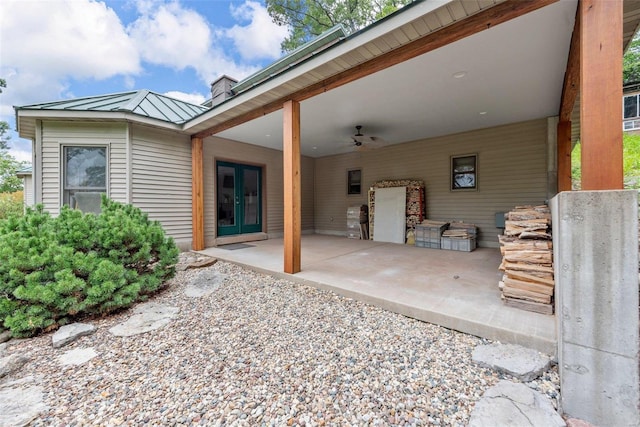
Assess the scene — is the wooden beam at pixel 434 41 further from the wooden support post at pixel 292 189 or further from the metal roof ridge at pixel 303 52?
the metal roof ridge at pixel 303 52

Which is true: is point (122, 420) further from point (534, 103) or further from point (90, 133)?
point (534, 103)

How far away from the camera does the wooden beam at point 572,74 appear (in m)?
2.59

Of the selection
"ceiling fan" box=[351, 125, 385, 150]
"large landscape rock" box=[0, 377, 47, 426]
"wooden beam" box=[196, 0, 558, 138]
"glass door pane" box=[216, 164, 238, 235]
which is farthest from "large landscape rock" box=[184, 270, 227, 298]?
"ceiling fan" box=[351, 125, 385, 150]

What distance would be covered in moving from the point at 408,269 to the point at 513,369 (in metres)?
2.31

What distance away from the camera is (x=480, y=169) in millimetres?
6113

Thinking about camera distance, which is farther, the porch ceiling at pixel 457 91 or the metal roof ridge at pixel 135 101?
the metal roof ridge at pixel 135 101

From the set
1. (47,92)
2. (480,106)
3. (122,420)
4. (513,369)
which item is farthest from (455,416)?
(47,92)

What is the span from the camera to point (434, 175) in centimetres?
679

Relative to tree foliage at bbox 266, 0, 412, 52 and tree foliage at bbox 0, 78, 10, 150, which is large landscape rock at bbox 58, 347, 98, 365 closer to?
tree foliage at bbox 266, 0, 412, 52

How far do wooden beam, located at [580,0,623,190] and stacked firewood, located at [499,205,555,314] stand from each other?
1.03 metres

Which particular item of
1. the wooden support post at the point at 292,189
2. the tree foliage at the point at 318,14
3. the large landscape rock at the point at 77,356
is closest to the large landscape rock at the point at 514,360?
the wooden support post at the point at 292,189

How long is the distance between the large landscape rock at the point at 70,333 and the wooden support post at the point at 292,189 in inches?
88.3

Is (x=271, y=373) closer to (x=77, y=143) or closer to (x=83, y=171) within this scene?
(x=83, y=171)

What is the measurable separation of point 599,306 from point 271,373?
6.59 ft
